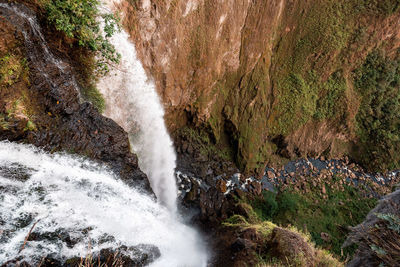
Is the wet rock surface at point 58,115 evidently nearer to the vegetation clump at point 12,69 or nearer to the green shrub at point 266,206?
the vegetation clump at point 12,69

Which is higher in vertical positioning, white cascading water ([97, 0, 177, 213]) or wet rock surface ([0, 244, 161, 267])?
white cascading water ([97, 0, 177, 213])

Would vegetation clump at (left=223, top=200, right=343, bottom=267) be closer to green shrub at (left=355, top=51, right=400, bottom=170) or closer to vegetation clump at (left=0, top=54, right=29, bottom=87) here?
vegetation clump at (left=0, top=54, right=29, bottom=87)

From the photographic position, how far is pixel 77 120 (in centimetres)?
402

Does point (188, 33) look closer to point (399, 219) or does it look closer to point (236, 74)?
point (236, 74)

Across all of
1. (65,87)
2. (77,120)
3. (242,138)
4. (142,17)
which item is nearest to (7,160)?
(77,120)

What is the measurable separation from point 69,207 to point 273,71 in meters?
9.77

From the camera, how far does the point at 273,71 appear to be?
10305 mm

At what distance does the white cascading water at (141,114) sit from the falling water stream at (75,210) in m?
0.05

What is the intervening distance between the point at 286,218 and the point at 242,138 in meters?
3.75

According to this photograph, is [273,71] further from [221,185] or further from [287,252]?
[287,252]

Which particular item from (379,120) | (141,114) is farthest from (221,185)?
(379,120)

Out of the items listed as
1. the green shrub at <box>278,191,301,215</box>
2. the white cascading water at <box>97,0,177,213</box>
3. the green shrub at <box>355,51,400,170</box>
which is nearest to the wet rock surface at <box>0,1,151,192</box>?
the white cascading water at <box>97,0,177,213</box>

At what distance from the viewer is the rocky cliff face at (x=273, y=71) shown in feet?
26.3

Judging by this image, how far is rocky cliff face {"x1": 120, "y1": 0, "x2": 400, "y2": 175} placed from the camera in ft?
26.3
